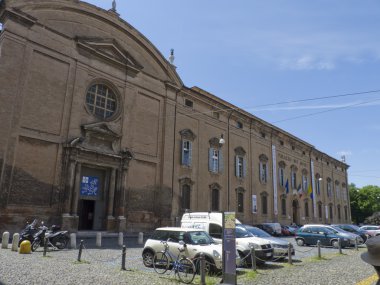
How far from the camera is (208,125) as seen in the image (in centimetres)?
3222

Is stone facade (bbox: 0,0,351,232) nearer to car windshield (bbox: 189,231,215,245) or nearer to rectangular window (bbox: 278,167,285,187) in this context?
rectangular window (bbox: 278,167,285,187)

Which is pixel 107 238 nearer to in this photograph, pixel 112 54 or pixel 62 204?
pixel 62 204

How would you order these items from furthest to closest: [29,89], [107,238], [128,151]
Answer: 1. [128,151]
2. [107,238]
3. [29,89]

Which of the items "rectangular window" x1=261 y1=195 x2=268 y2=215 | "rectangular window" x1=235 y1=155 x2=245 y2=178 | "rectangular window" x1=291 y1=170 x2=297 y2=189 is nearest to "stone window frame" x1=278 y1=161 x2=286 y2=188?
"rectangular window" x1=291 y1=170 x2=297 y2=189

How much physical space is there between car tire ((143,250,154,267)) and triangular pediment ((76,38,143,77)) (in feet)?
50.4

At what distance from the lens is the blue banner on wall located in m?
22.2

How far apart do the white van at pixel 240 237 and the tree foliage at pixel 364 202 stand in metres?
69.2

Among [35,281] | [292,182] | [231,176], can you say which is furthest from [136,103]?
[292,182]

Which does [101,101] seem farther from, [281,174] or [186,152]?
[281,174]

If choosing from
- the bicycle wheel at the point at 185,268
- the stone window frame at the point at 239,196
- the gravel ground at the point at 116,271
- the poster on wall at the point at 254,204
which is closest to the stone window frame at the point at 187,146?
the stone window frame at the point at 239,196

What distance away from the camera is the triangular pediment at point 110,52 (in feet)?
75.3

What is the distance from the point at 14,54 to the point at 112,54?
6870 mm

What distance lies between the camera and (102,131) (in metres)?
22.7

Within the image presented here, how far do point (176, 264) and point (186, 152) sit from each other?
1968 cm
